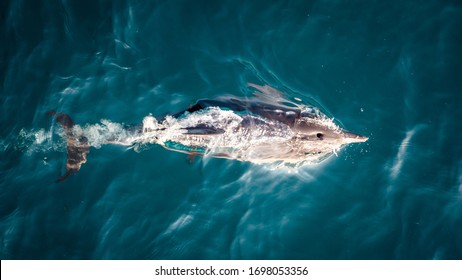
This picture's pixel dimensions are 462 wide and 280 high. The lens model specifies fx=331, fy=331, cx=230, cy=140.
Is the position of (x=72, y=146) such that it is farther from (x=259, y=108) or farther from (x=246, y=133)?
(x=259, y=108)

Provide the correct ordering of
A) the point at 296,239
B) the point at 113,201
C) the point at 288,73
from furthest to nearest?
the point at 288,73 → the point at 113,201 → the point at 296,239

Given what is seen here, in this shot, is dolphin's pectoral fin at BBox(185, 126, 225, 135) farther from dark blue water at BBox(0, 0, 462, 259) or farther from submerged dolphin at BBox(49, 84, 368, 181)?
dark blue water at BBox(0, 0, 462, 259)

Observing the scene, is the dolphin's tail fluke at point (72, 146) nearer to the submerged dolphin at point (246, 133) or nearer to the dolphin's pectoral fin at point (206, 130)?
the submerged dolphin at point (246, 133)

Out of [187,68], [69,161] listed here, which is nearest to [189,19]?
[187,68]

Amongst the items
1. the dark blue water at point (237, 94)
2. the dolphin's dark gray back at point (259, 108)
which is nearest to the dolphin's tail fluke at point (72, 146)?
the dark blue water at point (237, 94)

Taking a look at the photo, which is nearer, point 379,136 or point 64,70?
point 379,136

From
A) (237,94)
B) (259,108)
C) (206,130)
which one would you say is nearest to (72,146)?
(206,130)

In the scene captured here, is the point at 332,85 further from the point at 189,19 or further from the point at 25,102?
the point at 25,102

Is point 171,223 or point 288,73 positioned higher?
point 288,73
